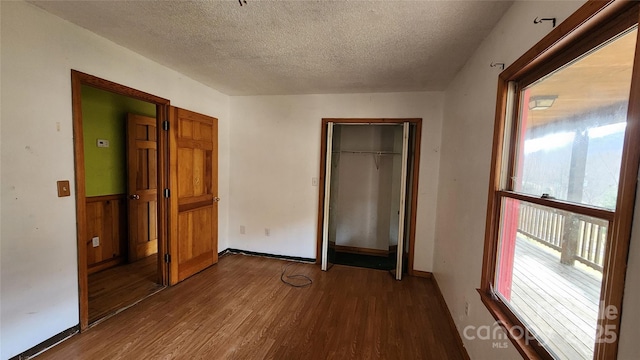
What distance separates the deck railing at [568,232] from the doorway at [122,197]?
3.11m

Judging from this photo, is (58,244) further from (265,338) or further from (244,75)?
(244,75)

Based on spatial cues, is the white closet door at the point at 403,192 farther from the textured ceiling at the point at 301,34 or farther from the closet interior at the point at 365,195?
the textured ceiling at the point at 301,34

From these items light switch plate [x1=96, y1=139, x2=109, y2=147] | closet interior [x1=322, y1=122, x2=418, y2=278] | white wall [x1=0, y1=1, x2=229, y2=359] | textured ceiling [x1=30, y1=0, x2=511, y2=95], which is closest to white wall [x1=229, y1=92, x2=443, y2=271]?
closet interior [x1=322, y1=122, x2=418, y2=278]

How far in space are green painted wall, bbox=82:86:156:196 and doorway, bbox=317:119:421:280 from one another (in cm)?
265

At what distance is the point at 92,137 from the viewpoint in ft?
9.98

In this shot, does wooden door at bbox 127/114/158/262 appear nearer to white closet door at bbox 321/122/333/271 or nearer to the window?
white closet door at bbox 321/122/333/271

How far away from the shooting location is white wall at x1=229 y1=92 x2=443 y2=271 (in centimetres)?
328

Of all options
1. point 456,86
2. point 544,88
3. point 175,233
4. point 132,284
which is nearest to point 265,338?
point 175,233

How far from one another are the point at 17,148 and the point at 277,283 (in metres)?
2.45

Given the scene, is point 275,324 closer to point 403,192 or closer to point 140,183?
point 403,192

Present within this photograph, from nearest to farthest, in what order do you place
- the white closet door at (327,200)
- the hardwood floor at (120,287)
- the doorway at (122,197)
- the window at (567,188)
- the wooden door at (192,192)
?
the window at (567,188) < the hardwood floor at (120,287) < the doorway at (122,197) < the wooden door at (192,192) < the white closet door at (327,200)

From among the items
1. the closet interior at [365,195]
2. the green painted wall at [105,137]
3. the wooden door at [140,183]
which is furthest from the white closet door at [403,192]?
the green painted wall at [105,137]

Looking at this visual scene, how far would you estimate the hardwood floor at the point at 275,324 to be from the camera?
1.90 metres

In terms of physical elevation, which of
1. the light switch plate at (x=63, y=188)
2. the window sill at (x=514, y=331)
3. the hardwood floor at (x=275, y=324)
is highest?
the light switch plate at (x=63, y=188)
